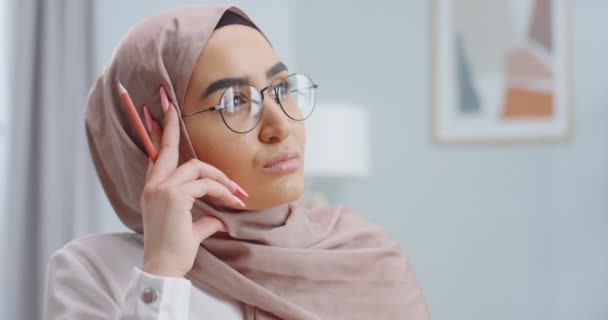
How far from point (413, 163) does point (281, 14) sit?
1.58 m

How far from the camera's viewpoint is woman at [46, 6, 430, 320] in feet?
3.82

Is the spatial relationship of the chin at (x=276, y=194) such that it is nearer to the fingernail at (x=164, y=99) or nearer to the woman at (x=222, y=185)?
the woman at (x=222, y=185)

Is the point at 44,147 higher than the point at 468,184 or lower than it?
higher

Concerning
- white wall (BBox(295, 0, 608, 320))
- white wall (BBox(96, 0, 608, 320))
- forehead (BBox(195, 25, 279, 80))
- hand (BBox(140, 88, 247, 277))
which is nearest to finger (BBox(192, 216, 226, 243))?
hand (BBox(140, 88, 247, 277))

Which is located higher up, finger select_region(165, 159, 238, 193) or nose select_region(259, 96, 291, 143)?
nose select_region(259, 96, 291, 143)

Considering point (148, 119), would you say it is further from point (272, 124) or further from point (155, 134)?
point (272, 124)

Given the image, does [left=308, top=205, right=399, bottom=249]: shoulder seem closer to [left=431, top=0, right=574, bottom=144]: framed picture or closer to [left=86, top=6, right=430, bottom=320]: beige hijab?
[left=86, top=6, right=430, bottom=320]: beige hijab

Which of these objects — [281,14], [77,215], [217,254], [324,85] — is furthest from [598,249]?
[217,254]

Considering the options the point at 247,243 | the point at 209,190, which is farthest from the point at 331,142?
the point at 209,190

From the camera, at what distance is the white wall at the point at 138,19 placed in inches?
81.3

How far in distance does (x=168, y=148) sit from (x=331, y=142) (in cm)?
192

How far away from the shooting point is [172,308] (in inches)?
41.0

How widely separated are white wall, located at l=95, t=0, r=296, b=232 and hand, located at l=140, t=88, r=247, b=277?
3.25 ft

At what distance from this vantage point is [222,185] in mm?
1131
